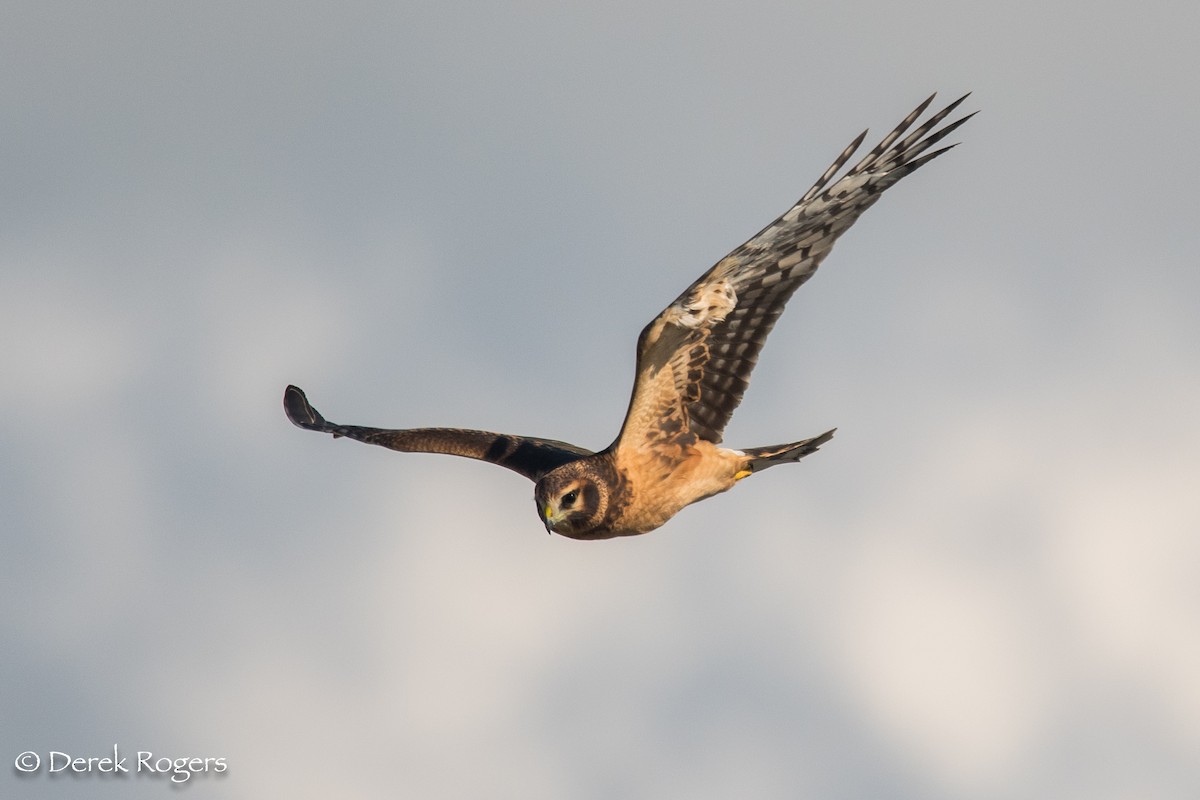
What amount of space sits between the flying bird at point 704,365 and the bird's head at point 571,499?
11 millimetres

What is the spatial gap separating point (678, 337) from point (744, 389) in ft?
3.49

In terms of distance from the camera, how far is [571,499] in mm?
13797

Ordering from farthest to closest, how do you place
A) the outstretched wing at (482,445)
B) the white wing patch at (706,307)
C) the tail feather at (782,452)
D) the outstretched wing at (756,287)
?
1. the outstretched wing at (482,445)
2. the tail feather at (782,452)
3. the outstretched wing at (756,287)
4. the white wing patch at (706,307)

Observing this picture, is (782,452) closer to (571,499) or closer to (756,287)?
(756,287)

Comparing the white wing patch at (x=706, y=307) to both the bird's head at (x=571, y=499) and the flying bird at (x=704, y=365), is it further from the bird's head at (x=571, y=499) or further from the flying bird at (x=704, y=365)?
the bird's head at (x=571, y=499)

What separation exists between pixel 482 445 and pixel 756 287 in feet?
12.1

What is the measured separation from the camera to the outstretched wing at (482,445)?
1611 cm

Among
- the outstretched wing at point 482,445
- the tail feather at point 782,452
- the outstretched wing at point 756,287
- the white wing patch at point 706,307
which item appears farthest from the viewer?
the outstretched wing at point 482,445

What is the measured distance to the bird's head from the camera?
13.7 meters

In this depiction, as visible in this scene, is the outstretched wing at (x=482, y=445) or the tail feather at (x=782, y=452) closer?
the tail feather at (x=782, y=452)

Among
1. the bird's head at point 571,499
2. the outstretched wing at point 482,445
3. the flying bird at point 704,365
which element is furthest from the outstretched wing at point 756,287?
the outstretched wing at point 482,445

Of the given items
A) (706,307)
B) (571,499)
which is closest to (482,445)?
(571,499)

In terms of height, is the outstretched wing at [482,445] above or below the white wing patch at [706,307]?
below

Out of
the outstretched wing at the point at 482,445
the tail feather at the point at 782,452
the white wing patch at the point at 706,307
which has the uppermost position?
the white wing patch at the point at 706,307
